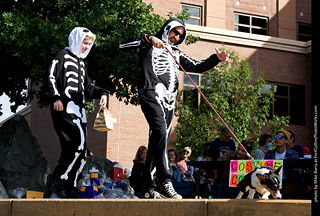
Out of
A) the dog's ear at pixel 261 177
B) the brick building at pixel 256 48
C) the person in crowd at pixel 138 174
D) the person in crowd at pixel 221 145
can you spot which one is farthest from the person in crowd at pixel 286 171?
the brick building at pixel 256 48

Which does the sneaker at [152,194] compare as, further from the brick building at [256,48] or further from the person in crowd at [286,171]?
the brick building at [256,48]

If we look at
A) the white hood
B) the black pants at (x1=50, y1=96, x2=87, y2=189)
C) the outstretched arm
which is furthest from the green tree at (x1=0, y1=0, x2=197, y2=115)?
the outstretched arm

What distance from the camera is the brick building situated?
24255mm

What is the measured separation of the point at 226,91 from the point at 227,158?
11.8 meters

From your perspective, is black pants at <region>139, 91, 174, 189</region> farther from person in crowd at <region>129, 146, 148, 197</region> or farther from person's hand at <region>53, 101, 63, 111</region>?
person in crowd at <region>129, 146, 148, 197</region>

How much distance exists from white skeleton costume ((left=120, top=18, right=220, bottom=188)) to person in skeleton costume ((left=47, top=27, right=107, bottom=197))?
0.88 metres

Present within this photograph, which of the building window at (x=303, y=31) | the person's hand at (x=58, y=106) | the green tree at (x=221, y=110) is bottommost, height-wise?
the person's hand at (x=58, y=106)

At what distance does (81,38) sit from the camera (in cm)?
639

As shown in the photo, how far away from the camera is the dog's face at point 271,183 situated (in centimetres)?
474

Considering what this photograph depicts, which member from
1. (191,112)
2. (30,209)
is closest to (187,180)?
(30,209)

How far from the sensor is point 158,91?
5555mm

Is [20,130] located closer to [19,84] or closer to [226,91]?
[19,84]

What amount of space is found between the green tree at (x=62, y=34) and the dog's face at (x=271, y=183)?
8745mm

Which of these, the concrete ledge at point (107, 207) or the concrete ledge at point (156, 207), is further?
the concrete ledge at point (107, 207)
